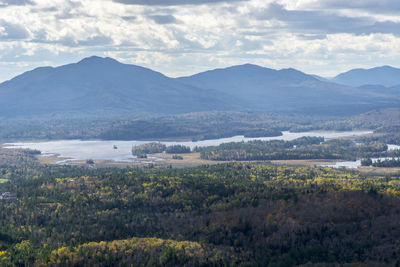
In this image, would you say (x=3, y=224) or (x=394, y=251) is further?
(x=3, y=224)

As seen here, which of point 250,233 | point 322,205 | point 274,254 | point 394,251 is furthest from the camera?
point 322,205

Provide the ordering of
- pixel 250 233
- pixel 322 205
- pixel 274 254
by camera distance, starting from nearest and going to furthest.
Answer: pixel 274 254 → pixel 250 233 → pixel 322 205

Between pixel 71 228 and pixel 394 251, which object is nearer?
pixel 394 251

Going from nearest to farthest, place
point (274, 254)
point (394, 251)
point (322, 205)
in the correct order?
point (394, 251), point (274, 254), point (322, 205)

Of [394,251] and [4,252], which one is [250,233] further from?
[4,252]

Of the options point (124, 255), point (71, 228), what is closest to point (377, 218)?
point (124, 255)

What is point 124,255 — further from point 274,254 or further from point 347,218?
point 347,218

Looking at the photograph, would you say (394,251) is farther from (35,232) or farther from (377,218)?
(35,232)

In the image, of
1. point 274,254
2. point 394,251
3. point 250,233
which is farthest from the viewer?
point 250,233

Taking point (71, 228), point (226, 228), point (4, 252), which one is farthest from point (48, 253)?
point (226, 228)
